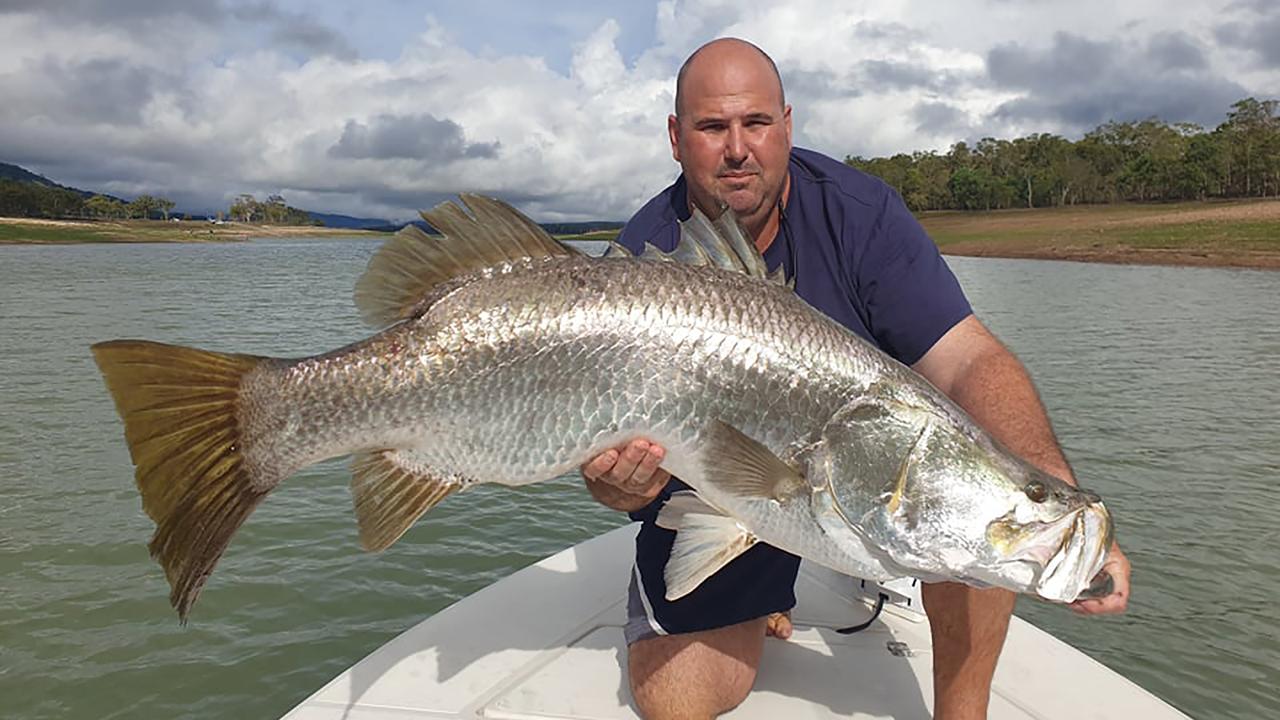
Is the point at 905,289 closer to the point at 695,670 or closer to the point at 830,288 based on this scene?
the point at 830,288

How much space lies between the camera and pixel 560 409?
2.65 metres

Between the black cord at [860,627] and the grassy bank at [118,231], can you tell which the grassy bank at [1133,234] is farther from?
the grassy bank at [118,231]

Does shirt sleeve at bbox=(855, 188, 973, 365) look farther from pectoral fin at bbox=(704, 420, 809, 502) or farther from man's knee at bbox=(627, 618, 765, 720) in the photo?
man's knee at bbox=(627, 618, 765, 720)

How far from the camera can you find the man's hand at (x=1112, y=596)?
2.36 m

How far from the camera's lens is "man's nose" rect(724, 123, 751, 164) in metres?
3.59

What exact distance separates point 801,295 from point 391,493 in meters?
1.99

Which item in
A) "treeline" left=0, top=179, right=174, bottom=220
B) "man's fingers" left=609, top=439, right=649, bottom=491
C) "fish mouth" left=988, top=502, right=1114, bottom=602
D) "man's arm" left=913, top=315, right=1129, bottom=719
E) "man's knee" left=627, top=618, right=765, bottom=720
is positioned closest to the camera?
"fish mouth" left=988, top=502, right=1114, bottom=602

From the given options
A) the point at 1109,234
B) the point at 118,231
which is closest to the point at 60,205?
the point at 118,231

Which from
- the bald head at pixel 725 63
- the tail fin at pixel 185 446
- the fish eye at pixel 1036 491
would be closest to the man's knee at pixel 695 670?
the fish eye at pixel 1036 491

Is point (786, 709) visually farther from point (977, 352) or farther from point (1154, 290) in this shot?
point (1154, 290)

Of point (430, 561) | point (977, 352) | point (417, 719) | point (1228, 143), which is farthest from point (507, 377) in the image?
point (1228, 143)

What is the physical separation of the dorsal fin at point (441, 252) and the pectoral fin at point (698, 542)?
3.21ft

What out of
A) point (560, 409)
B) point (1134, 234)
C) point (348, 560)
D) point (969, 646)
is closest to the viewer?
point (560, 409)

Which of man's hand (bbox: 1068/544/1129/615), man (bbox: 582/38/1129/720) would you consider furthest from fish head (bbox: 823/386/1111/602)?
man (bbox: 582/38/1129/720)
